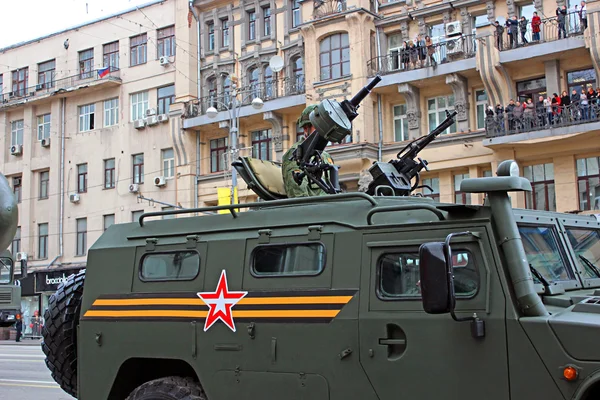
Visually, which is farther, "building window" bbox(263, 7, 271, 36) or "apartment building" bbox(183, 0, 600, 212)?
"building window" bbox(263, 7, 271, 36)

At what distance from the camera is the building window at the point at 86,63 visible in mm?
42812

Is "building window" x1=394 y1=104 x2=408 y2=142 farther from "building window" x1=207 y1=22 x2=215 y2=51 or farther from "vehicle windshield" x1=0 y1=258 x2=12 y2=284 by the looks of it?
"vehicle windshield" x1=0 y1=258 x2=12 y2=284

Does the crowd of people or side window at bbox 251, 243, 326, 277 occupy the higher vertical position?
the crowd of people

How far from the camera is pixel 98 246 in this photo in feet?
24.6

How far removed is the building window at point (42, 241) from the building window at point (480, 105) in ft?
83.8

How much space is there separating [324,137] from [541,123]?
21145 mm

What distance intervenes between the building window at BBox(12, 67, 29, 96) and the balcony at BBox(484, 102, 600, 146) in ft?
94.2

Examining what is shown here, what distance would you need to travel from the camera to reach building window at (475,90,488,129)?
30.6m

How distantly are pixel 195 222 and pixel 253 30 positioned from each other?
31.2 meters

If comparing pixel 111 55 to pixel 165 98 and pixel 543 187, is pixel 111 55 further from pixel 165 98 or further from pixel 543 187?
pixel 543 187

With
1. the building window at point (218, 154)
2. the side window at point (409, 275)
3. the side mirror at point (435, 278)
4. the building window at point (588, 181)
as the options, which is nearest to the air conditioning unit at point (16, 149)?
the building window at point (218, 154)

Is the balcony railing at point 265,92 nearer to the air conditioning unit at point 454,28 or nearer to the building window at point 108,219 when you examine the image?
the air conditioning unit at point 454,28

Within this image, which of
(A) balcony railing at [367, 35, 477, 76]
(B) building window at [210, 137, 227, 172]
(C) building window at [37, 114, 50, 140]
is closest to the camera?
(A) balcony railing at [367, 35, 477, 76]

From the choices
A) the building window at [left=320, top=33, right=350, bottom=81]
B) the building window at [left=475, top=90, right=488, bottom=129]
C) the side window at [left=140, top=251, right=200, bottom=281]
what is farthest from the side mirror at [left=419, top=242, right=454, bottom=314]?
the building window at [left=320, top=33, right=350, bottom=81]
